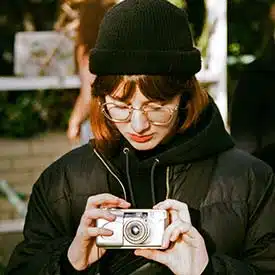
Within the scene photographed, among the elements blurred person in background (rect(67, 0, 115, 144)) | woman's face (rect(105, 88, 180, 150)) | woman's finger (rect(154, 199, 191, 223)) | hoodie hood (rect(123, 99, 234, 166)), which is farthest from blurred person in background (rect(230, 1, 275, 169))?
woman's finger (rect(154, 199, 191, 223))

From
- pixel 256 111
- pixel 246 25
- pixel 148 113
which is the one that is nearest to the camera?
pixel 148 113

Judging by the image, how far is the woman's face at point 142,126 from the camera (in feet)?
6.81

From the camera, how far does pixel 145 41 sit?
2102 mm

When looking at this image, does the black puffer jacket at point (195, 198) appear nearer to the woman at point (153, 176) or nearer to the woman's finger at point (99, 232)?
the woman at point (153, 176)

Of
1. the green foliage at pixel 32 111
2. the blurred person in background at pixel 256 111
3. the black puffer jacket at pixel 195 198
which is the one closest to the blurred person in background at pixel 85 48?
the blurred person in background at pixel 256 111

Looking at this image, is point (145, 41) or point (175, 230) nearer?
point (175, 230)

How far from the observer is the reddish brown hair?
6.84 ft

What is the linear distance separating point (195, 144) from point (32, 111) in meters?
5.56

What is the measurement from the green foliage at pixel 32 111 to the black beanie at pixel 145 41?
4.94 m

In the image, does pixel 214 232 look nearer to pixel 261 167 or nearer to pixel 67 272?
pixel 261 167

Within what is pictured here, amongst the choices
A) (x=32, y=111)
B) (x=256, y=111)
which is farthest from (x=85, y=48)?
(x=32, y=111)

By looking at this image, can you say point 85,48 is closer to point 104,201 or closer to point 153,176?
point 153,176

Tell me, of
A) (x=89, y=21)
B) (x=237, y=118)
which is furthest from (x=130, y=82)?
(x=89, y=21)

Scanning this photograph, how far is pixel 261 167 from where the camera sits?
2.20m
